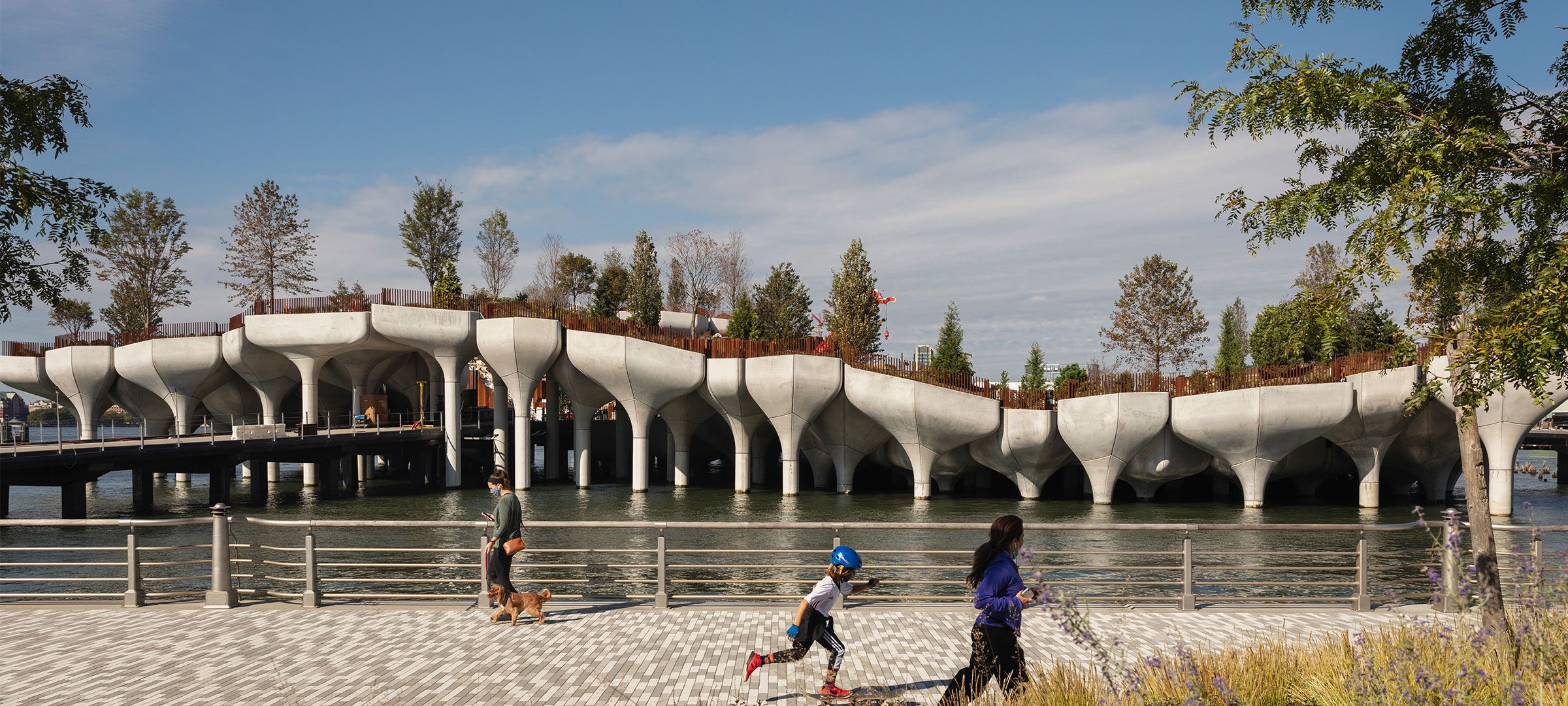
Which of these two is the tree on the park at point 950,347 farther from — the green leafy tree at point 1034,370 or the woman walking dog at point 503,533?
the woman walking dog at point 503,533

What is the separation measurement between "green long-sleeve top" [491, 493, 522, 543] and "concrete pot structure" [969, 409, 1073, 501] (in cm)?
3140

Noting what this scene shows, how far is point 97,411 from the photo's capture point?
56750mm

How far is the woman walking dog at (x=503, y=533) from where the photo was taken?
10016 mm

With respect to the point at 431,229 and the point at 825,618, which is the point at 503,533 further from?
the point at 431,229

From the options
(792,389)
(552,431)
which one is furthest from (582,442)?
(792,389)

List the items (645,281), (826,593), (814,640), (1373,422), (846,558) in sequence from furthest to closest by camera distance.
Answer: (645,281)
(1373,422)
(814,640)
(826,593)
(846,558)

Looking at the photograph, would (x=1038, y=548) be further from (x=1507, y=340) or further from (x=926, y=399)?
(x=1507, y=340)

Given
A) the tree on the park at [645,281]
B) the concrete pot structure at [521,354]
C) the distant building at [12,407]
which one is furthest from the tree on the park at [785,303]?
the distant building at [12,407]

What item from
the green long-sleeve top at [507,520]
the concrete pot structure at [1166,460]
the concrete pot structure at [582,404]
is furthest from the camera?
the concrete pot structure at [582,404]

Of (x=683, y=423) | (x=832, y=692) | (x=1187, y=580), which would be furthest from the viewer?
(x=683, y=423)

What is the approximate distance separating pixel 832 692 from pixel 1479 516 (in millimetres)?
5894

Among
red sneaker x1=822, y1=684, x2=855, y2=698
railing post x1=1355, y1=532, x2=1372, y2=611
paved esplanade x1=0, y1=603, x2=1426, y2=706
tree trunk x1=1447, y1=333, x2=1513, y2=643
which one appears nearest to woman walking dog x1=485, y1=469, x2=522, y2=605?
paved esplanade x1=0, y1=603, x2=1426, y2=706

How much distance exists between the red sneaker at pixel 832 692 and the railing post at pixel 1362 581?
22.9 ft

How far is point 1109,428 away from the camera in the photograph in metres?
37.3
